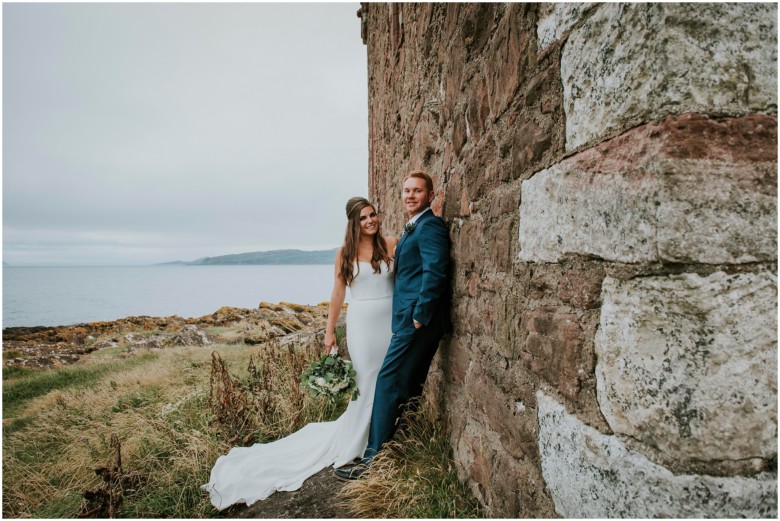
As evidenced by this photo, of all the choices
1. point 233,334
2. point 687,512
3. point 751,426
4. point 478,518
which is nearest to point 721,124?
point 751,426

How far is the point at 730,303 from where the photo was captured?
93 centimetres

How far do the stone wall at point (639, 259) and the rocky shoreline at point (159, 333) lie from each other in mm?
5943

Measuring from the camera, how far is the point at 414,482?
2479 mm

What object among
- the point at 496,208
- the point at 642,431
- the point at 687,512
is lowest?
the point at 687,512

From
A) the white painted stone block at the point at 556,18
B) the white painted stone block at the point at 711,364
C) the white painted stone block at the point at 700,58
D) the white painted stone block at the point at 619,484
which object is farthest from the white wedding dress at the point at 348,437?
the white painted stone block at the point at 700,58

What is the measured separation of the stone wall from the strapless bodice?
65.8 inches

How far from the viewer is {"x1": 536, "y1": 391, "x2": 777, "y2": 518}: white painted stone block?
949 mm

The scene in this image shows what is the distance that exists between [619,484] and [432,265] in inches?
66.3

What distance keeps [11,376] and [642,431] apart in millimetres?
12251

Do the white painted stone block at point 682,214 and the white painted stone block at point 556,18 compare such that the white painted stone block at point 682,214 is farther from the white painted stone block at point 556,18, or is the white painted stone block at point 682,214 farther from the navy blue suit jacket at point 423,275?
the navy blue suit jacket at point 423,275

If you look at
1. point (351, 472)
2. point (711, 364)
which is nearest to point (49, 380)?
point (351, 472)

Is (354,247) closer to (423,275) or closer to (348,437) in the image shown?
(423,275)

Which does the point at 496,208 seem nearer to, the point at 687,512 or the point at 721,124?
the point at 721,124

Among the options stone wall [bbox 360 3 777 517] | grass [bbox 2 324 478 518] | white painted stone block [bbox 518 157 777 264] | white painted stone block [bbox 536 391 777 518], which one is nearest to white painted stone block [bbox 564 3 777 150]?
stone wall [bbox 360 3 777 517]
